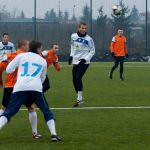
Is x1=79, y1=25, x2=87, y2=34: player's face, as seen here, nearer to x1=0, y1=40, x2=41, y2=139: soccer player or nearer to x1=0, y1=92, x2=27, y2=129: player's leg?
x1=0, y1=40, x2=41, y2=139: soccer player

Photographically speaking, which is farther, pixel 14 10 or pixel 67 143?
pixel 14 10

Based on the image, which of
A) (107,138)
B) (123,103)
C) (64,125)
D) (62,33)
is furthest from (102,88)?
(62,33)

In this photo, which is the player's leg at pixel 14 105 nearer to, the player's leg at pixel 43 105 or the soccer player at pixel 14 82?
the player's leg at pixel 43 105

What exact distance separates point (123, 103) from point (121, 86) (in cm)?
672

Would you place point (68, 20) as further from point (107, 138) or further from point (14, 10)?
point (107, 138)

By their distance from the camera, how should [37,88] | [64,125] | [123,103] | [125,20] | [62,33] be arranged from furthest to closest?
[125,20] < [62,33] < [123,103] < [64,125] < [37,88]

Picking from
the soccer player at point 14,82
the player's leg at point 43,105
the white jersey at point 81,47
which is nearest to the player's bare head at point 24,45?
the soccer player at point 14,82

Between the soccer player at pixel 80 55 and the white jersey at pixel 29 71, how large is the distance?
618 centimetres

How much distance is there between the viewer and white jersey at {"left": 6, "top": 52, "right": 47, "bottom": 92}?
10.5 meters

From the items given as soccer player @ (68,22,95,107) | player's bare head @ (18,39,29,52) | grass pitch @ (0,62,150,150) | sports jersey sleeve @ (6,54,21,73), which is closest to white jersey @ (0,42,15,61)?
grass pitch @ (0,62,150,150)

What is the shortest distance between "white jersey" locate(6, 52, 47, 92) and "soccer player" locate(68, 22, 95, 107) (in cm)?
618

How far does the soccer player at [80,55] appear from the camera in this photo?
1692cm

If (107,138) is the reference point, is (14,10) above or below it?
above

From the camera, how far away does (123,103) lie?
17.2 m
